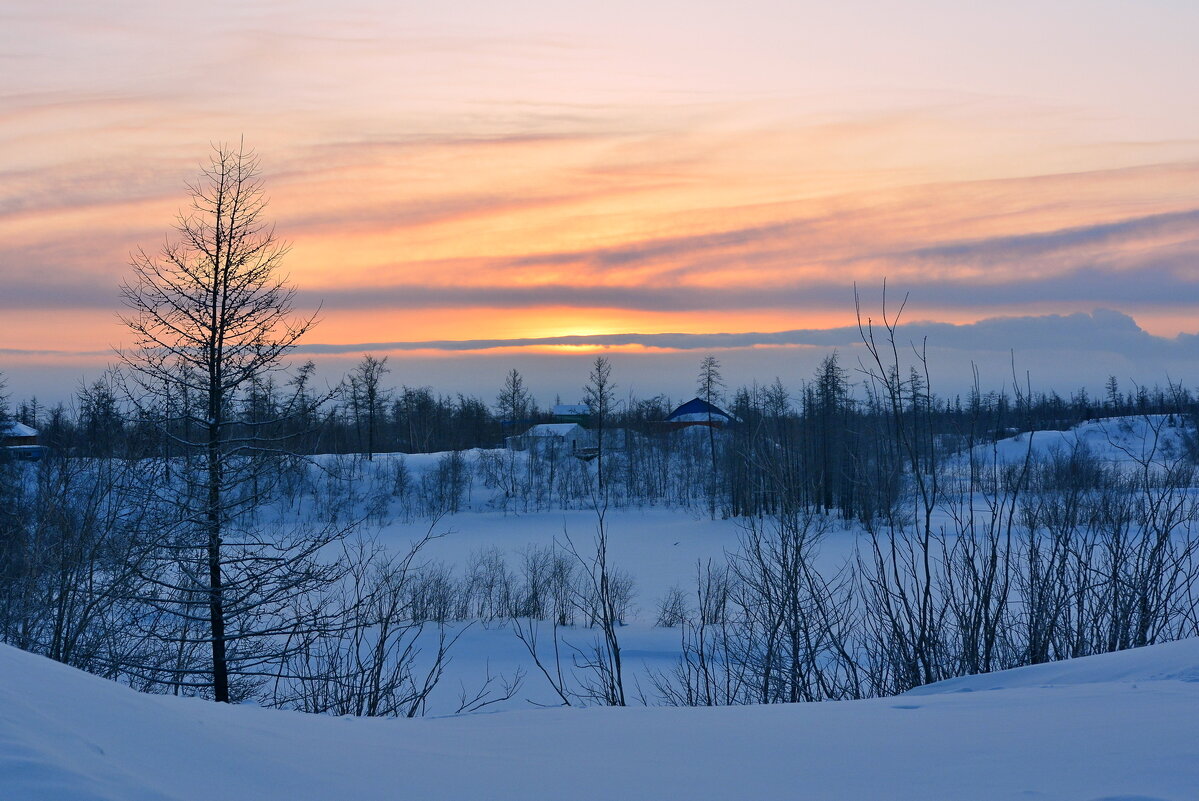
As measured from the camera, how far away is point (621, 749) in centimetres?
434

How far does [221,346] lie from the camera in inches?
635

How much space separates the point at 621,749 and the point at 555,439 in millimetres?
65342

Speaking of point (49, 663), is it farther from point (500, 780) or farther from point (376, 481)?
point (376, 481)

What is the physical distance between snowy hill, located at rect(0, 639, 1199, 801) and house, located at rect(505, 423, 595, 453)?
60.7 meters

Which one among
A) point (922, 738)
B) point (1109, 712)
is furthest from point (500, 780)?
point (1109, 712)

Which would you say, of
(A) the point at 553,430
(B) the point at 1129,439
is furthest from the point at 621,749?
(A) the point at 553,430

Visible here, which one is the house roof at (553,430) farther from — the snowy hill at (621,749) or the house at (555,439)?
the snowy hill at (621,749)

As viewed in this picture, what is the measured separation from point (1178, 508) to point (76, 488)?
22.2 metres

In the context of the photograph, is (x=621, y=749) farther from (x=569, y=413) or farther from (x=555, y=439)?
(x=569, y=413)

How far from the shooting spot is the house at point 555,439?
226 feet

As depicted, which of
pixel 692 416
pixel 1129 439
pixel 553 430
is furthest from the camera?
pixel 692 416

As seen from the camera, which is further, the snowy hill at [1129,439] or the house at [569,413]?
the house at [569,413]

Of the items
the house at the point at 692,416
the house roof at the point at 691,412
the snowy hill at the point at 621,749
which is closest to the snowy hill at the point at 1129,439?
the snowy hill at the point at 621,749

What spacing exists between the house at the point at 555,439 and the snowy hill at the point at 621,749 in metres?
60.7
